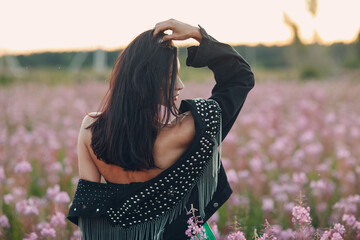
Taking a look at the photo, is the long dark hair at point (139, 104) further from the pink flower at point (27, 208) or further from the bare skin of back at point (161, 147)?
the pink flower at point (27, 208)

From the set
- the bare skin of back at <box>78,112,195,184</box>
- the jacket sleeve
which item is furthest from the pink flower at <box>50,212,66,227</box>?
the jacket sleeve

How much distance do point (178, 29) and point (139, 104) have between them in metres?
0.41

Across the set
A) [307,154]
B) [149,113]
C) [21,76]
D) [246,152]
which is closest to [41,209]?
[149,113]

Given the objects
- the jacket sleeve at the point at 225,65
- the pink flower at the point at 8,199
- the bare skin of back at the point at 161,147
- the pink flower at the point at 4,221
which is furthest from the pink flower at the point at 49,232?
the jacket sleeve at the point at 225,65

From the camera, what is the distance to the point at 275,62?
43.7 meters

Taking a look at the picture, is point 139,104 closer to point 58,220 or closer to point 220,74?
point 220,74

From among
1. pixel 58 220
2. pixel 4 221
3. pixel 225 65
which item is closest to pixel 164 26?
pixel 225 65

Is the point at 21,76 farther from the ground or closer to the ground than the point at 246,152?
closer to the ground

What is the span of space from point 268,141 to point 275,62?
40.3 m

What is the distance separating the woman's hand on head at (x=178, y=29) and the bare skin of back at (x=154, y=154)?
350mm

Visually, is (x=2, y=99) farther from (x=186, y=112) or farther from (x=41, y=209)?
(x=186, y=112)

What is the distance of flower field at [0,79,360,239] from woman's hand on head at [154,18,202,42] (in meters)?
0.87

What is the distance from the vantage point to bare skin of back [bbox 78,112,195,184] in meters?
1.71

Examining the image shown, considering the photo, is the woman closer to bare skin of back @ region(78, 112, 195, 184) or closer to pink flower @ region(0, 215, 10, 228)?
bare skin of back @ region(78, 112, 195, 184)
